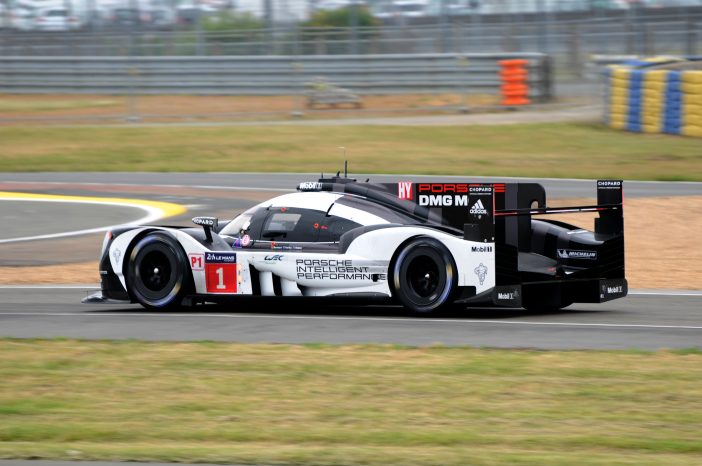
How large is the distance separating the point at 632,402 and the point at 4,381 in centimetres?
457

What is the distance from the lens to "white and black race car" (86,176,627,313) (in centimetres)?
1145

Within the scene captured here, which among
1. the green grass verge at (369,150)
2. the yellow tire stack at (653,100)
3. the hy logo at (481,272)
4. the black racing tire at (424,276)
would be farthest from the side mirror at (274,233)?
the yellow tire stack at (653,100)

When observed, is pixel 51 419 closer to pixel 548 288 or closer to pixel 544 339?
pixel 544 339

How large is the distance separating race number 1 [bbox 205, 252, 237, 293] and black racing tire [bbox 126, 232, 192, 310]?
22cm

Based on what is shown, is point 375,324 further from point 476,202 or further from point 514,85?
point 514,85

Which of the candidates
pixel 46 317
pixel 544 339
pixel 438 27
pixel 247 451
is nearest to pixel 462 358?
pixel 544 339

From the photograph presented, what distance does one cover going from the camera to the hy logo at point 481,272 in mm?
11320

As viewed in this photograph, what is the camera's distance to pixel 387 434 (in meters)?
7.09

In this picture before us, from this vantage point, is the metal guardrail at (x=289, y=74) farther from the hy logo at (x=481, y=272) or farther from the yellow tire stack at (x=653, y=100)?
the hy logo at (x=481, y=272)

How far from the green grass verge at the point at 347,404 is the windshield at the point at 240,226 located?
8.08 ft

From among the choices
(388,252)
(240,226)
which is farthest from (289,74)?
(388,252)

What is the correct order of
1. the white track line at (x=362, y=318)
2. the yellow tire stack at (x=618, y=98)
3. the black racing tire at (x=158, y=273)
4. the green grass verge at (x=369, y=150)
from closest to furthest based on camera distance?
the white track line at (x=362, y=318)
the black racing tire at (x=158, y=273)
the green grass verge at (x=369, y=150)
the yellow tire stack at (x=618, y=98)

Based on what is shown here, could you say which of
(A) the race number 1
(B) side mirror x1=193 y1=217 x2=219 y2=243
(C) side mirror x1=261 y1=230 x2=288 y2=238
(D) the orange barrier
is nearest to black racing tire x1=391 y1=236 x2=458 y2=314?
(C) side mirror x1=261 y1=230 x2=288 y2=238

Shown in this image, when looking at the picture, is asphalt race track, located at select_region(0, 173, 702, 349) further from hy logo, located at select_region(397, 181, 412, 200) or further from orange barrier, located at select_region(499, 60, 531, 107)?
orange barrier, located at select_region(499, 60, 531, 107)
